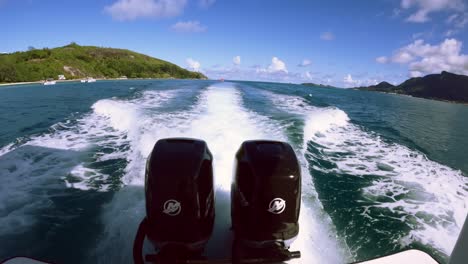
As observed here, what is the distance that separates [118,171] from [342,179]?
3515mm

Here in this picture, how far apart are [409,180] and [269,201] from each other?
378 centimetres

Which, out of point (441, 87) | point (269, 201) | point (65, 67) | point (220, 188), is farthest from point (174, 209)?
point (441, 87)

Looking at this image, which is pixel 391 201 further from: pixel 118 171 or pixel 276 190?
pixel 118 171

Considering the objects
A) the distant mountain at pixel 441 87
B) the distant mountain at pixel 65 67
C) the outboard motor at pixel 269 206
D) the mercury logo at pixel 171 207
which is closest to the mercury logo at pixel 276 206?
the outboard motor at pixel 269 206

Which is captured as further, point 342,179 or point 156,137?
point 156,137

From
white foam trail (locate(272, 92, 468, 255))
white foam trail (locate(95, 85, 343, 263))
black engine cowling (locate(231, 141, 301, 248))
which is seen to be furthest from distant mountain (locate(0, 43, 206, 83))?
black engine cowling (locate(231, 141, 301, 248))

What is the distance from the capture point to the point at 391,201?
369 cm

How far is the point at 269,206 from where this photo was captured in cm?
188

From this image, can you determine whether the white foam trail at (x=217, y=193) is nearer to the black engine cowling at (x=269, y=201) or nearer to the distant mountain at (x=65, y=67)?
the black engine cowling at (x=269, y=201)

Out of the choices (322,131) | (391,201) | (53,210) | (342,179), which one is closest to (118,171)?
(53,210)

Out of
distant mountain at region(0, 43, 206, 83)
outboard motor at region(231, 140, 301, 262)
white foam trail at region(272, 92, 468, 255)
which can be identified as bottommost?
white foam trail at region(272, 92, 468, 255)

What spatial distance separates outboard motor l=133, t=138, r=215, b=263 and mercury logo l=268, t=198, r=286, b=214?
472 millimetres

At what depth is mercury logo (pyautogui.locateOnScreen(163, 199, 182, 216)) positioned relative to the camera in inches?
69.1

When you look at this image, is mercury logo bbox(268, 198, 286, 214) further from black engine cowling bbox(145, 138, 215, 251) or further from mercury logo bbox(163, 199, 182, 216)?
mercury logo bbox(163, 199, 182, 216)
